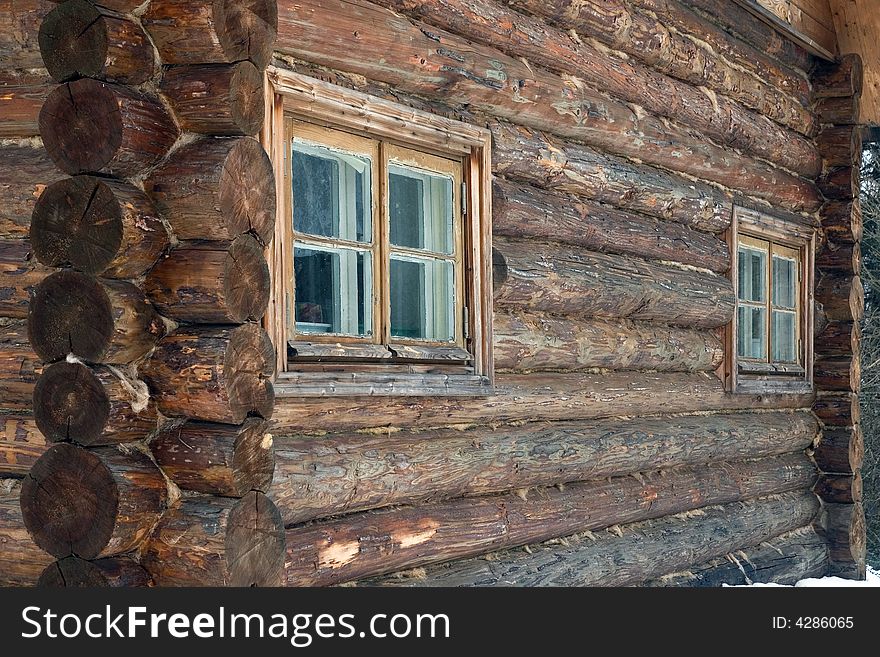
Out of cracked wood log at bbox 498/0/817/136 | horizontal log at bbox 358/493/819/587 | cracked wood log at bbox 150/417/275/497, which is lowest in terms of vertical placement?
horizontal log at bbox 358/493/819/587

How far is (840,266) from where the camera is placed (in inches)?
374

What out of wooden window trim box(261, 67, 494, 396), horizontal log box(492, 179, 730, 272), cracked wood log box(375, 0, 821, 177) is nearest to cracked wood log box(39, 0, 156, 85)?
wooden window trim box(261, 67, 494, 396)

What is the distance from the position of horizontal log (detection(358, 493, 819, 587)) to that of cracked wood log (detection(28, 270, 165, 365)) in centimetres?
154

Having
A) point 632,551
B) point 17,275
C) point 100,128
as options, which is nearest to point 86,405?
point 17,275

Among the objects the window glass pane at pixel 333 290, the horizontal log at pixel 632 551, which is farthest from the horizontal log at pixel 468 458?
the window glass pane at pixel 333 290

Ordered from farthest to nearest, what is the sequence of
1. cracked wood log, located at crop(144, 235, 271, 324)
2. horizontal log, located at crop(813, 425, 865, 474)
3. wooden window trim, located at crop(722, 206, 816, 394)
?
horizontal log, located at crop(813, 425, 865, 474) < wooden window trim, located at crop(722, 206, 816, 394) < cracked wood log, located at crop(144, 235, 271, 324)

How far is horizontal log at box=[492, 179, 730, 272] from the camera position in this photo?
579cm

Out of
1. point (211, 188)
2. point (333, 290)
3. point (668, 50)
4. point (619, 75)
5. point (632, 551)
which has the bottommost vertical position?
point (632, 551)

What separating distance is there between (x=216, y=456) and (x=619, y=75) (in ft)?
12.4

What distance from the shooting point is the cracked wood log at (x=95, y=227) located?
12.6 feet

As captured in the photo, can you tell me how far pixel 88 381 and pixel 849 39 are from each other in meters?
7.52

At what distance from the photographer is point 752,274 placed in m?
8.79

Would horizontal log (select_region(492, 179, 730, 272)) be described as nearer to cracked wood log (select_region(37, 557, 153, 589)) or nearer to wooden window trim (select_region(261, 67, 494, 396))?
wooden window trim (select_region(261, 67, 494, 396))

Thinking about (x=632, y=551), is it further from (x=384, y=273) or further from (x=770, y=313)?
(x=770, y=313)
